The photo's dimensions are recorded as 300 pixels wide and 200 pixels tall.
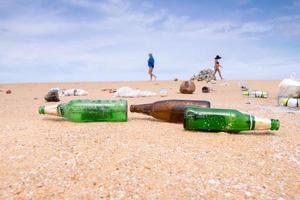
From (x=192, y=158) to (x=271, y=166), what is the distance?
0.46 m

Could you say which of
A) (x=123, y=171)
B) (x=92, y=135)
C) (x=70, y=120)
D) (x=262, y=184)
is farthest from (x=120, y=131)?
(x=262, y=184)

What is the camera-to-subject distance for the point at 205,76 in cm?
1447

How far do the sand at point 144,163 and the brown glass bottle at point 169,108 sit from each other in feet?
1.16

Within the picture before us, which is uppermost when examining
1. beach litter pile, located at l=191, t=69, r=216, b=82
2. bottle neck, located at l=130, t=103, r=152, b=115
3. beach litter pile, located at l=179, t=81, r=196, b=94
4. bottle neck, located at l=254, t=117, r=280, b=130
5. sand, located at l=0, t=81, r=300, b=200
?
beach litter pile, located at l=191, t=69, r=216, b=82

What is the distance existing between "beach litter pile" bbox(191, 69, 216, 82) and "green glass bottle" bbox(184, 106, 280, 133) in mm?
11638

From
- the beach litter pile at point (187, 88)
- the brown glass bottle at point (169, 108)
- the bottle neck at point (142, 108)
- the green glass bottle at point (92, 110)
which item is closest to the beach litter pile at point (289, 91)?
the brown glass bottle at point (169, 108)

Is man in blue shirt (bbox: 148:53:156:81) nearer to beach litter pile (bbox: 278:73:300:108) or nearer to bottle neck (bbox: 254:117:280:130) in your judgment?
beach litter pile (bbox: 278:73:300:108)

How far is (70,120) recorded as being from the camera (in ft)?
10.3

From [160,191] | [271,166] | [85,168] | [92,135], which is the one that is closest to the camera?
[160,191]

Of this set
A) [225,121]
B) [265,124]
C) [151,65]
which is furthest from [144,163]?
[151,65]

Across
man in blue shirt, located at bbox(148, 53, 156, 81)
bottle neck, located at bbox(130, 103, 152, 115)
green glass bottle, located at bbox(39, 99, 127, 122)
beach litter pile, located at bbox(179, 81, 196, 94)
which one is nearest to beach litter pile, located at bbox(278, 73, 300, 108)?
bottle neck, located at bbox(130, 103, 152, 115)

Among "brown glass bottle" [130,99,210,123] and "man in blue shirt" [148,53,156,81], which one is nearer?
"brown glass bottle" [130,99,210,123]

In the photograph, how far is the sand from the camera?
5.18 feet

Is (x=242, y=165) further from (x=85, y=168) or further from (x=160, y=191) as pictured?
(x=85, y=168)
